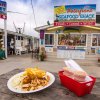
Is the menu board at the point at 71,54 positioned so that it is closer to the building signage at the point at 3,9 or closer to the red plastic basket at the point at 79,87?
the building signage at the point at 3,9

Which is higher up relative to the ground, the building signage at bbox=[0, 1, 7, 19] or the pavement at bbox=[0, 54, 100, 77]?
the building signage at bbox=[0, 1, 7, 19]

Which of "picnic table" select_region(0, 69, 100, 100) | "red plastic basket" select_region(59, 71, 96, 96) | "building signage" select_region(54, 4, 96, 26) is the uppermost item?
"building signage" select_region(54, 4, 96, 26)

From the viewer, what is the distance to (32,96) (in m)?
1.51

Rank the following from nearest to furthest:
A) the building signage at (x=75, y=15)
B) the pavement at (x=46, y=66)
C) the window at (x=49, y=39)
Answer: the pavement at (x=46, y=66) → the building signage at (x=75, y=15) → the window at (x=49, y=39)

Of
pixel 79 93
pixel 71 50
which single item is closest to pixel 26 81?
pixel 79 93

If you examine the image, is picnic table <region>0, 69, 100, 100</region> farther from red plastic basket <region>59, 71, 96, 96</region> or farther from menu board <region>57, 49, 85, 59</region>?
menu board <region>57, 49, 85, 59</region>

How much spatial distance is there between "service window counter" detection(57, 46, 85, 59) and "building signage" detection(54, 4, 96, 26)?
5.99ft

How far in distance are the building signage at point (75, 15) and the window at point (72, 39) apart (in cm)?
117

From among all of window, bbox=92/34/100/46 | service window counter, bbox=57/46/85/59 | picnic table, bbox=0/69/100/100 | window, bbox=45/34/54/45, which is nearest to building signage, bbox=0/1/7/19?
window, bbox=45/34/54/45

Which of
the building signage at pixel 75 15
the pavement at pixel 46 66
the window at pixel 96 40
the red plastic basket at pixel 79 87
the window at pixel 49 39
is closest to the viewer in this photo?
the red plastic basket at pixel 79 87

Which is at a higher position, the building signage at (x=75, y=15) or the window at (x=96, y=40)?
the building signage at (x=75, y=15)

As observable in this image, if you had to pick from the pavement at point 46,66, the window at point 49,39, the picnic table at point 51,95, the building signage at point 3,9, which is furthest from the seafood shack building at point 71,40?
the picnic table at point 51,95

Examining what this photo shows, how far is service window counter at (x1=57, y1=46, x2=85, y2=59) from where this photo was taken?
11.6 meters

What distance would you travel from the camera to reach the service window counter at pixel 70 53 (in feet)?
38.2
